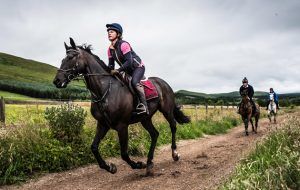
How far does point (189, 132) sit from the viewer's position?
18.8 meters

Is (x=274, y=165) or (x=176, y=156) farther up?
(x=274, y=165)

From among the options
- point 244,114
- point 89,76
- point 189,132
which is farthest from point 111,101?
point 244,114

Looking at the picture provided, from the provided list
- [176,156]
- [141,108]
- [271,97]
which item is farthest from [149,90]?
[271,97]

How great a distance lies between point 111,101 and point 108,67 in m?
1.08

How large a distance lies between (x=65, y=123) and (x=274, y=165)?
6.81m

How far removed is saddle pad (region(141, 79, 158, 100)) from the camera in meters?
10.2

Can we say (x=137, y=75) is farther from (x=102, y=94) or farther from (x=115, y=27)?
(x=115, y=27)

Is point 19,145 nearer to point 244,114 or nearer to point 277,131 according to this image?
point 277,131

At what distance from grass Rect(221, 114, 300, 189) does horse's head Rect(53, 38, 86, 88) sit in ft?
13.5

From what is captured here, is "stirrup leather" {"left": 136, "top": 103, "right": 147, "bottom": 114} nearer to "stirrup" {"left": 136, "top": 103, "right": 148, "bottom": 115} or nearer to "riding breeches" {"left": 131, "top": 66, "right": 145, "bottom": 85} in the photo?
"stirrup" {"left": 136, "top": 103, "right": 148, "bottom": 115}

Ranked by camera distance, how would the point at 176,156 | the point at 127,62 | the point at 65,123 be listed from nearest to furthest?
the point at 127,62
the point at 65,123
the point at 176,156

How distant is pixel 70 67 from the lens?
8812 millimetres

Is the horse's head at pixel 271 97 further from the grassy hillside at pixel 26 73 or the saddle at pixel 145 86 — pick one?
the grassy hillside at pixel 26 73

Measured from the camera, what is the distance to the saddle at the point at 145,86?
9578mm
